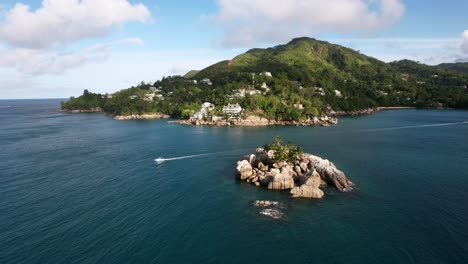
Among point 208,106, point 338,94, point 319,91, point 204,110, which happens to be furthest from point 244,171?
point 338,94

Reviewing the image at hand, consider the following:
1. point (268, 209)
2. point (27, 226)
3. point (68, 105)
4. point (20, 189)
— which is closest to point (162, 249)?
point (268, 209)

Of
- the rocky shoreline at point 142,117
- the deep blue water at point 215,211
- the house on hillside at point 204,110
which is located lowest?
the deep blue water at point 215,211

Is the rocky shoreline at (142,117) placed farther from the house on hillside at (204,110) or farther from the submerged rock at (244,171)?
the submerged rock at (244,171)

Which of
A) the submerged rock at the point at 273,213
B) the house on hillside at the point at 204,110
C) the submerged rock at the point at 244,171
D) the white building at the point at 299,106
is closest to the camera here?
the submerged rock at the point at 273,213

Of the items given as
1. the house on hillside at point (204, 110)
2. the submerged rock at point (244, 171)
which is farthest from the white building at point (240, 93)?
the submerged rock at point (244, 171)

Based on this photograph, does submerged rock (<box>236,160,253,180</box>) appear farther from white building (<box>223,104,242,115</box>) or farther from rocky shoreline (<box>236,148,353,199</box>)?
white building (<box>223,104,242,115</box>)

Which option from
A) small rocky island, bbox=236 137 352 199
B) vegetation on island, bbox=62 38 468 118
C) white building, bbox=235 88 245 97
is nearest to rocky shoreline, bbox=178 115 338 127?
vegetation on island, bbox=62 38 468 118

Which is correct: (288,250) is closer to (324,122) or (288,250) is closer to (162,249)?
(162,249)

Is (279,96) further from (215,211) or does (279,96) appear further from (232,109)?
(215,211)
